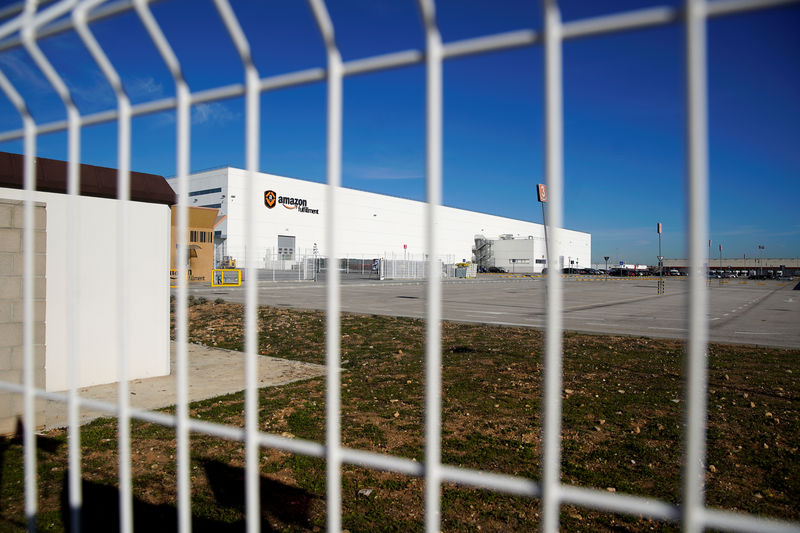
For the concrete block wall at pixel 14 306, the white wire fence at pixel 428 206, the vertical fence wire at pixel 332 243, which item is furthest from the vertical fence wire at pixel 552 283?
the concrete block wall at pixel 14 306

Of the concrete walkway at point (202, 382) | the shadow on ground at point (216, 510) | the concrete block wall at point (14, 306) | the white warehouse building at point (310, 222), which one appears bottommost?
the shadow on ground at point (216, 510)

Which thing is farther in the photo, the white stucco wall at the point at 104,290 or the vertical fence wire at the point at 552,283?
the white stucco wall at the point at 104,290

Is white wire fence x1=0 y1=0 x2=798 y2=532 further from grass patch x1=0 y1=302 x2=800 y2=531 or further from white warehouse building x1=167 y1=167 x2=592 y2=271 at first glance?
white warehouse building x1=167 y1=167 x2=592 y2=271

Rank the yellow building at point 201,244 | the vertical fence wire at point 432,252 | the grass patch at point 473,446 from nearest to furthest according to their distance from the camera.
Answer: the vertical fence wire at point 432,252, the grass patch at point 473,446, the yellow building at point 201,244

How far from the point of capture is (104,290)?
5895 millimetres

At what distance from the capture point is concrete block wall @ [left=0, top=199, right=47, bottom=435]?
3.85 m

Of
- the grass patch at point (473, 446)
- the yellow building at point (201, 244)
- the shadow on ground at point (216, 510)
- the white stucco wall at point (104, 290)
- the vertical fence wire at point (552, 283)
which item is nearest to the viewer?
the vertical fence wire at point (552, 283)

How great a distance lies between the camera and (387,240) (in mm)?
62312

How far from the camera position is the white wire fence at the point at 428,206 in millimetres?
942

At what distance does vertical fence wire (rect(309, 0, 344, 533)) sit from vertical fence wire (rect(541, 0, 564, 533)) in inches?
20.6

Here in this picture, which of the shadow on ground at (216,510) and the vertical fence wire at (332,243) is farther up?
the vertical fence wire at (332,243)

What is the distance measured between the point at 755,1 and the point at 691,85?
0.62ft

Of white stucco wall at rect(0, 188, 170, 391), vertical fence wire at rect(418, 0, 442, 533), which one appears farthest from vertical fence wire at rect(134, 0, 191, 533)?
white stucco wall at rect(0, 188, 170, 391)

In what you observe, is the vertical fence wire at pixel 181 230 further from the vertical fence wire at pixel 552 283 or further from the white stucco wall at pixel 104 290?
the white stucco wall at pixel 104 290
